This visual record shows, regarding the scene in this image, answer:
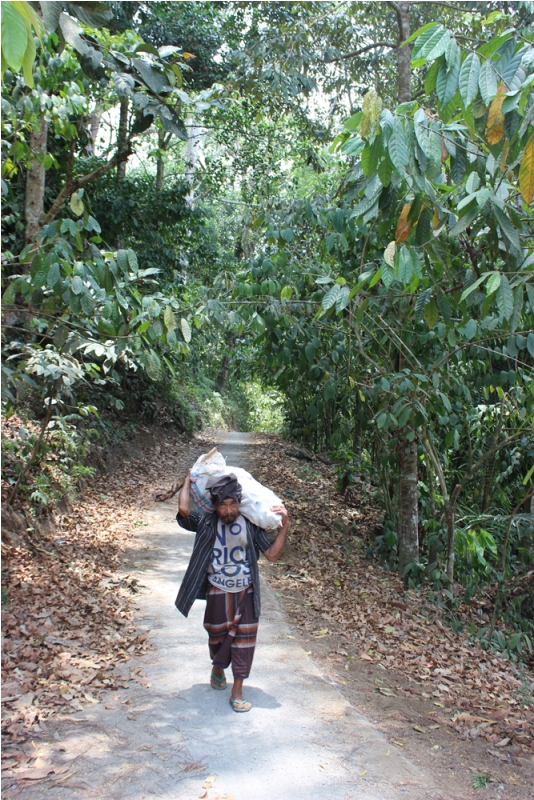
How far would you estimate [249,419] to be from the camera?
109 ft

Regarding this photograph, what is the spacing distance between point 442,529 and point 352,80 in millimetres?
7812

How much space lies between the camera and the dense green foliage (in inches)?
131

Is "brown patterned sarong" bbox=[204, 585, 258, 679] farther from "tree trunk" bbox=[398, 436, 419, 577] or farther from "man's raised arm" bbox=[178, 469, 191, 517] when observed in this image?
"tree trunk" bbox=[398, 436, 419, 577]

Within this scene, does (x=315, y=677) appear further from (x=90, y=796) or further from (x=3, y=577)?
(x=3, y=577)

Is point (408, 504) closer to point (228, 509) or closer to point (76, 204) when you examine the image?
point (228, 509)

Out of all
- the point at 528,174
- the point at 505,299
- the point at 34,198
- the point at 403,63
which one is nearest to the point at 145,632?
the point at 505,299

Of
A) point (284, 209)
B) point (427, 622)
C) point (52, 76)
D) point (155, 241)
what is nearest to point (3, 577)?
point (427, 622)

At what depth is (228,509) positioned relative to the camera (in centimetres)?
409

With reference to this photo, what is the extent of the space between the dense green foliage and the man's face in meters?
1.11

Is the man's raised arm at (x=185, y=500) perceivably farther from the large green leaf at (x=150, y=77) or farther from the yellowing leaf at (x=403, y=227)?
the large green leaf at (x=150, y=77)

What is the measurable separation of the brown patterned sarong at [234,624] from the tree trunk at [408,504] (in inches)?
160

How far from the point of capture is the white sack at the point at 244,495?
165 inches

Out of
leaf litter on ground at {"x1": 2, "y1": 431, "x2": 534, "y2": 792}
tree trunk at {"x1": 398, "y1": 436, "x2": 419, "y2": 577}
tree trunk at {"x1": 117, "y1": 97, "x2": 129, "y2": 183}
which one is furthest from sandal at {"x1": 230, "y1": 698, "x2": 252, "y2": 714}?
tree trunk at {"x1": 117, "y1": 97, "x2": 129, "y2": 183}

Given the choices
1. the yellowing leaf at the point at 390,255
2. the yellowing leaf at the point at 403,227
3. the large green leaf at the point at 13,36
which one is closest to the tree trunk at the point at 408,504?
the yellowing leaf at the point at 403,227
